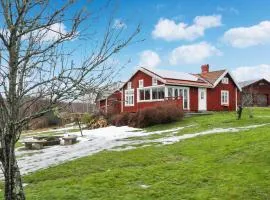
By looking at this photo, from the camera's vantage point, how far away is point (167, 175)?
11047 millimetres

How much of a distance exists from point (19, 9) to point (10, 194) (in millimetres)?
3065

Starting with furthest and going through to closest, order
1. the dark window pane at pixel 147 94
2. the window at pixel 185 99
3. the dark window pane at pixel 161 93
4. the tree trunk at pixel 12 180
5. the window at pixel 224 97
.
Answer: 1. the window at pixel 224 97
2. the dark window pane at pixel 147 94
3. the window at pixel 185 99
4. the dark window pane at pixel 161 93
5. the tree trunk at pixel 12 180

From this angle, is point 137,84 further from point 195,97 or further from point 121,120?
point 121,120

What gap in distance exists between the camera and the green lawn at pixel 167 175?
9.38m

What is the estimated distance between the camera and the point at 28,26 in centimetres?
667

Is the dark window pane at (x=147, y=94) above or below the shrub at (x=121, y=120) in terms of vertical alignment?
above

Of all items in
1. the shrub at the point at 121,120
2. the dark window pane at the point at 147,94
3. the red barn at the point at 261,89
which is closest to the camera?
the shrub at the point at 121,120

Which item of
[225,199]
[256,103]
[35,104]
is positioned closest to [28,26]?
[35,104]

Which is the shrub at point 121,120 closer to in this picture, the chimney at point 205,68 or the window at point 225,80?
the window at point 225,80

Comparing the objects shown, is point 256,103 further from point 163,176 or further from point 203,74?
point 163,176

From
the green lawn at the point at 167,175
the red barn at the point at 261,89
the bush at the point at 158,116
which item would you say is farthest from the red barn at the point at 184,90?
the green lawn at the point at 167,175

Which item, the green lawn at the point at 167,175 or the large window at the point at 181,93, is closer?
the green lawn at the point at 167,175

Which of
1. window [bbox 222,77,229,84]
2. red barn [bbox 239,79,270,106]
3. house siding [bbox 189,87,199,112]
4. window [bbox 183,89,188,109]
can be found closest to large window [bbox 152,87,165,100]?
window [bbox 183,89,188,109]

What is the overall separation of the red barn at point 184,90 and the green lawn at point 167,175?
2055 cm
